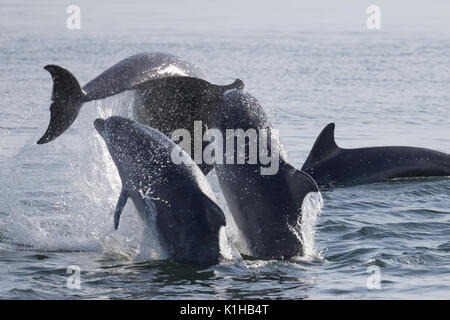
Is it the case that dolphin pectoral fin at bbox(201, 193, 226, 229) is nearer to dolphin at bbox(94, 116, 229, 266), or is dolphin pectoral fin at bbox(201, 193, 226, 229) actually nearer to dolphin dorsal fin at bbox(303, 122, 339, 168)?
dolphin at bbox(94, 116, 229, 266)

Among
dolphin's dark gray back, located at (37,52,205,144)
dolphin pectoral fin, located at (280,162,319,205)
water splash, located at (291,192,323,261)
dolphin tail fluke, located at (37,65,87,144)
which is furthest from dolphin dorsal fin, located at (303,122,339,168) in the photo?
dolphin tail fluke, located at (37,65,87,144)

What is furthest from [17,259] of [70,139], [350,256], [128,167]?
[70,139]

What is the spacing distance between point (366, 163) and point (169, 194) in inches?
294

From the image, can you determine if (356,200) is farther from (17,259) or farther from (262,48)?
(262,48)

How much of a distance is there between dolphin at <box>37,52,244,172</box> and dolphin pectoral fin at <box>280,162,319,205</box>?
1.68m

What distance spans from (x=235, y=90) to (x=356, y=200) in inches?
181

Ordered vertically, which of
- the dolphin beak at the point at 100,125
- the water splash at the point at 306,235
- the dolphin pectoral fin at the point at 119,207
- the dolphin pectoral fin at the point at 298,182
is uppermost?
the dolphin beak at the point at 100,125

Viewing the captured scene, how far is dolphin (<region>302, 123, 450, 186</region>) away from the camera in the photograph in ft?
58.6

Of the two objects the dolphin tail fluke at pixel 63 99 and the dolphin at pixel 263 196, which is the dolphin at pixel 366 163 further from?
the dolphin tail fluke at pixel 63 99

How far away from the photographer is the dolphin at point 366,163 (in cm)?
1788

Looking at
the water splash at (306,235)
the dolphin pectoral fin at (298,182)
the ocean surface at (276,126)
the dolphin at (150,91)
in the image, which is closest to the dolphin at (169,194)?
the ocean surface at (276,126)

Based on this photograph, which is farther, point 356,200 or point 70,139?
point 70,139

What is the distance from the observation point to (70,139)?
71.7 ft

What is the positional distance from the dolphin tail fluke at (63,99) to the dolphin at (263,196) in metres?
2.02
